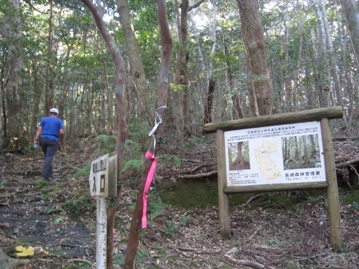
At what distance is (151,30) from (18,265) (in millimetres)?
10896

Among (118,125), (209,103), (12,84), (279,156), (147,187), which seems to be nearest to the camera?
(147,187)

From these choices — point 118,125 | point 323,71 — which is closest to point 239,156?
point 118,125

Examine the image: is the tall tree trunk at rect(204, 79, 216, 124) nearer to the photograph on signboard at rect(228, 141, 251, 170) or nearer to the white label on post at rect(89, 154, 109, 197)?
the photograph on signboard at rect(228, 141, 251, 170)

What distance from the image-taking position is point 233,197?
6934mm

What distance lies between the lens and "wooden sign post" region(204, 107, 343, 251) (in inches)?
195

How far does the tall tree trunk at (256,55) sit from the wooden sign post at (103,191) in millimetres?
5161

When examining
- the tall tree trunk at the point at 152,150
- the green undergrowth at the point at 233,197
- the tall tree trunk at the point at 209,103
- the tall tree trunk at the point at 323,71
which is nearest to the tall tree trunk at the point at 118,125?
the tall tree trunk at the point at 152,150

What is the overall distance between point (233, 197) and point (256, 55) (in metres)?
3.27

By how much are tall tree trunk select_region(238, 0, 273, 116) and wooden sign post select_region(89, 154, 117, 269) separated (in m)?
5.16

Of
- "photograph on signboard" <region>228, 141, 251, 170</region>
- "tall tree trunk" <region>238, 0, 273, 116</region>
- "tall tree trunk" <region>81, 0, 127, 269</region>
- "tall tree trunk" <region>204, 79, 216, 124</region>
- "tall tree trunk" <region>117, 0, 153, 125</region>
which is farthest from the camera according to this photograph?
"tall tree trunk" <region>204, 79, 216, 124</region>

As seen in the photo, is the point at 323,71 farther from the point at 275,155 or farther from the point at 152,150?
the point at 152,150

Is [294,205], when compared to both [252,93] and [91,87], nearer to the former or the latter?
[252,93]

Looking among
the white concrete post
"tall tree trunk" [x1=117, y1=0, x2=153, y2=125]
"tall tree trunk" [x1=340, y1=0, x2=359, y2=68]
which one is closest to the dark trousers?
"tall tree trunk" [x1=117, y1=0, x2=153, y2=125]

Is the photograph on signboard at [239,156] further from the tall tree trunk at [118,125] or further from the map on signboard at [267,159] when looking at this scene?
the tall tree trunk at [118,125]
